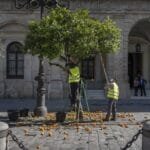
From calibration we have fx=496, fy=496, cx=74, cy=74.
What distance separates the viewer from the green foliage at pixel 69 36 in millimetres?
15398

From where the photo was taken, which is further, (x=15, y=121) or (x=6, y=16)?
(x=6, y=16)

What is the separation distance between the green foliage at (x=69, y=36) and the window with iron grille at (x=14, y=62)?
11.5 m

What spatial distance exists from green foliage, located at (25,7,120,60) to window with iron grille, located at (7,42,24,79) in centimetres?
1150

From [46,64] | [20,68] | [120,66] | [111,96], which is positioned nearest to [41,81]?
[111,96]

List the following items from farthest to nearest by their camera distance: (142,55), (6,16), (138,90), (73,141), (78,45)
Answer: (142,55) → (138,90) → (6,16) → (78,45) → (73,141)

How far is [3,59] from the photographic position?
27453 mm

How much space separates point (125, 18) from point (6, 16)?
650 centimetres

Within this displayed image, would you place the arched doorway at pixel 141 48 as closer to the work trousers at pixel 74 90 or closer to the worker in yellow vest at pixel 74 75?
the work trousers at pixel 74 90

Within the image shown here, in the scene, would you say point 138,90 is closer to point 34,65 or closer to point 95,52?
point 34,65

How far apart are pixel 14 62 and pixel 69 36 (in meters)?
12.8

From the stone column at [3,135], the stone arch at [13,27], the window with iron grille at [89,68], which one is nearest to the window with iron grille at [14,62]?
the stone arch at [13,27]

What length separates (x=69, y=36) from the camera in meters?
15.4

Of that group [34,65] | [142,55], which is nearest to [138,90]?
[142,55]

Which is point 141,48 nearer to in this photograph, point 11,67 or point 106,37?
point 11,67
